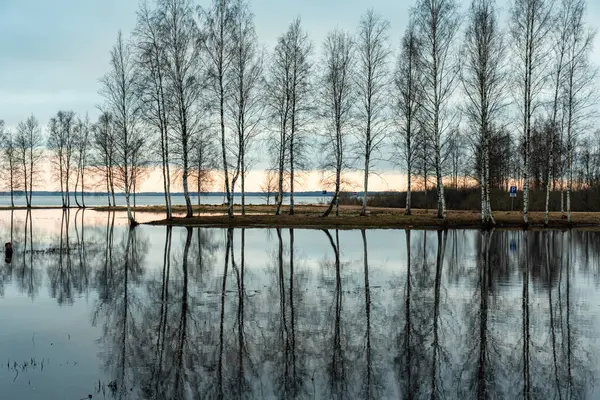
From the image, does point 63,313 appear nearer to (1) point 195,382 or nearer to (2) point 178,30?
(1) point 195,382

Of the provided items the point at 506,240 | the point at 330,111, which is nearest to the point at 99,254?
the point at 506,240

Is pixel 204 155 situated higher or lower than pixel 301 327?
higher

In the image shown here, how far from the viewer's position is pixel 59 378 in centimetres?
728

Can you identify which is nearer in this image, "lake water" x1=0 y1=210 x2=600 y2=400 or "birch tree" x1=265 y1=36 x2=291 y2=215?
"lake water" x1=0 y1=210 x2=600 y2=400

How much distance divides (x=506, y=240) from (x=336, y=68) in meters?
22.6

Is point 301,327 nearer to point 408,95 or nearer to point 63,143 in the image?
point 408,95

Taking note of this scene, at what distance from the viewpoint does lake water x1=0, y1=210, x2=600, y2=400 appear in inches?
277

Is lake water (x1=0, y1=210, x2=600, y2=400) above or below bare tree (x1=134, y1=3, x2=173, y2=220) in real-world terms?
below

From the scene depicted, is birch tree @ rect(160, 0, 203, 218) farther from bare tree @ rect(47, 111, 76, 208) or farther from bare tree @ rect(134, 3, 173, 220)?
bare tree @ rect(47, 111, 76, 208)

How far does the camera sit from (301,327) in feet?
32.1

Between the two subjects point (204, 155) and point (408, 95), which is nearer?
point (408, 95)

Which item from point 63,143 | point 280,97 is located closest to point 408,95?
point 280,97

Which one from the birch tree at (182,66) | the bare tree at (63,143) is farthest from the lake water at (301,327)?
the bare tree at (63,143)

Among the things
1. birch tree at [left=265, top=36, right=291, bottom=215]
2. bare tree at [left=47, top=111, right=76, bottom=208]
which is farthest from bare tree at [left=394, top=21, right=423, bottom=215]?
bare tree at [left=47, top=111, right=76, bottom=208]
